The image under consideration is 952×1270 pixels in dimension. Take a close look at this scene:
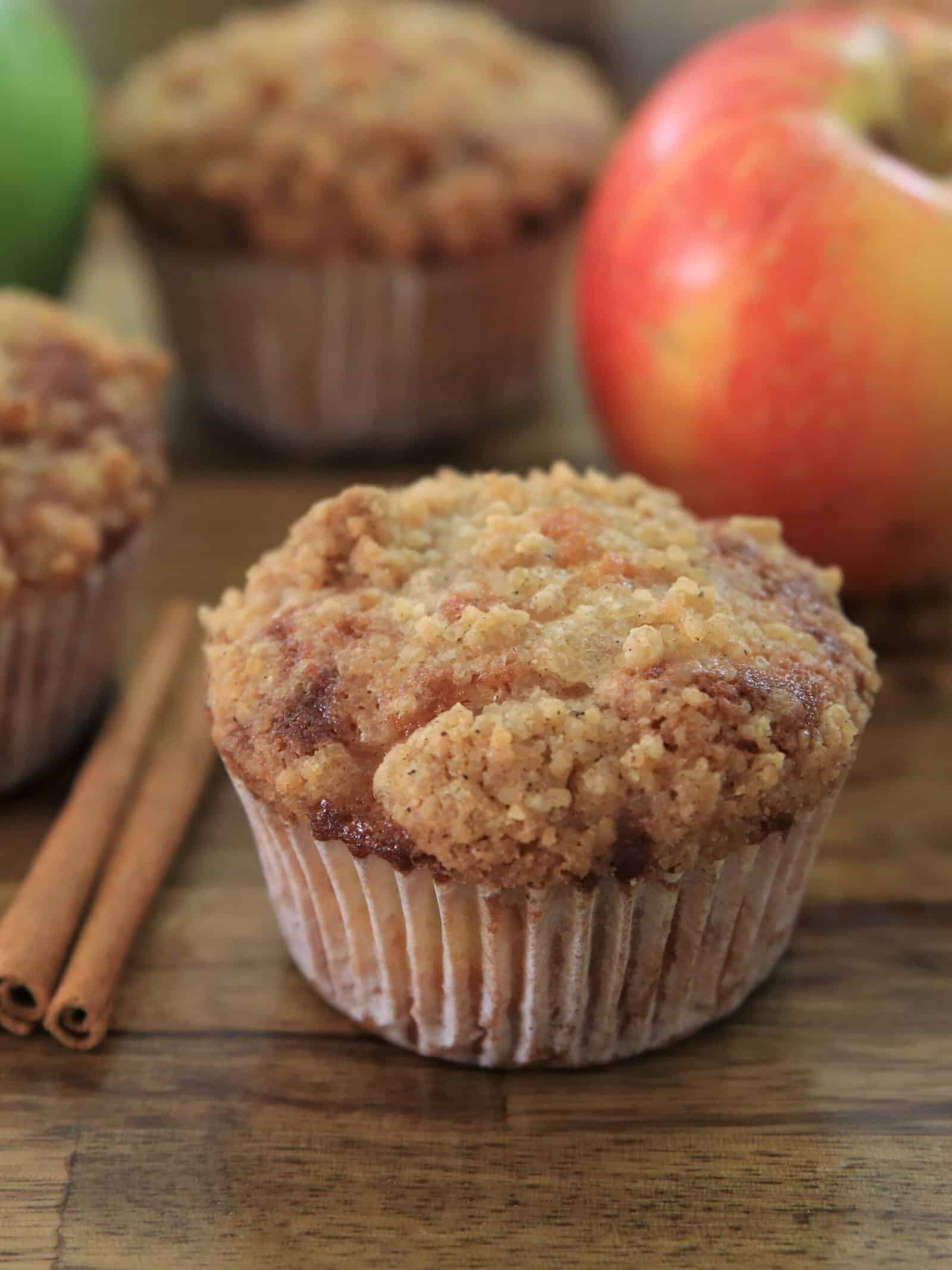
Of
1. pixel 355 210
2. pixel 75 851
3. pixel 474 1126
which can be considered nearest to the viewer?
pixel 474 1126

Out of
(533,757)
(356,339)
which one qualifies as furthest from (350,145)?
(533,757)

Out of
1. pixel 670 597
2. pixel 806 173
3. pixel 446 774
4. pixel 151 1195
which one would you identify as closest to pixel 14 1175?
pixel 151 1195

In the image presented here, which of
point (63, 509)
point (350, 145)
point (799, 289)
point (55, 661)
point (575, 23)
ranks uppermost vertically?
point (799, 289)

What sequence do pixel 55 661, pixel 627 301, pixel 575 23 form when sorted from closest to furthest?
pixel 55 661, pixel 627 301, pixel 575 23

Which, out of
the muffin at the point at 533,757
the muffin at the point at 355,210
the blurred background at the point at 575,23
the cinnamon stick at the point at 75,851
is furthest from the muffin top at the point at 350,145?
the blurred background at the point at 575,23

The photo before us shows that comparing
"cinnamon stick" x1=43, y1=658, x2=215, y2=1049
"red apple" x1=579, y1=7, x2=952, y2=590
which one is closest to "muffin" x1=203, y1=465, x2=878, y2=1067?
"cinnamon stick" x1=43, y1=658, x2=215, y2=1049

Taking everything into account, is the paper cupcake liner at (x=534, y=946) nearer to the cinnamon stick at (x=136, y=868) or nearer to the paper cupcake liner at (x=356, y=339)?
the cinnamon stick at (x=136, y=868)

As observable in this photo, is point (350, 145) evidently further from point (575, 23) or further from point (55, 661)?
point (575, 23)
